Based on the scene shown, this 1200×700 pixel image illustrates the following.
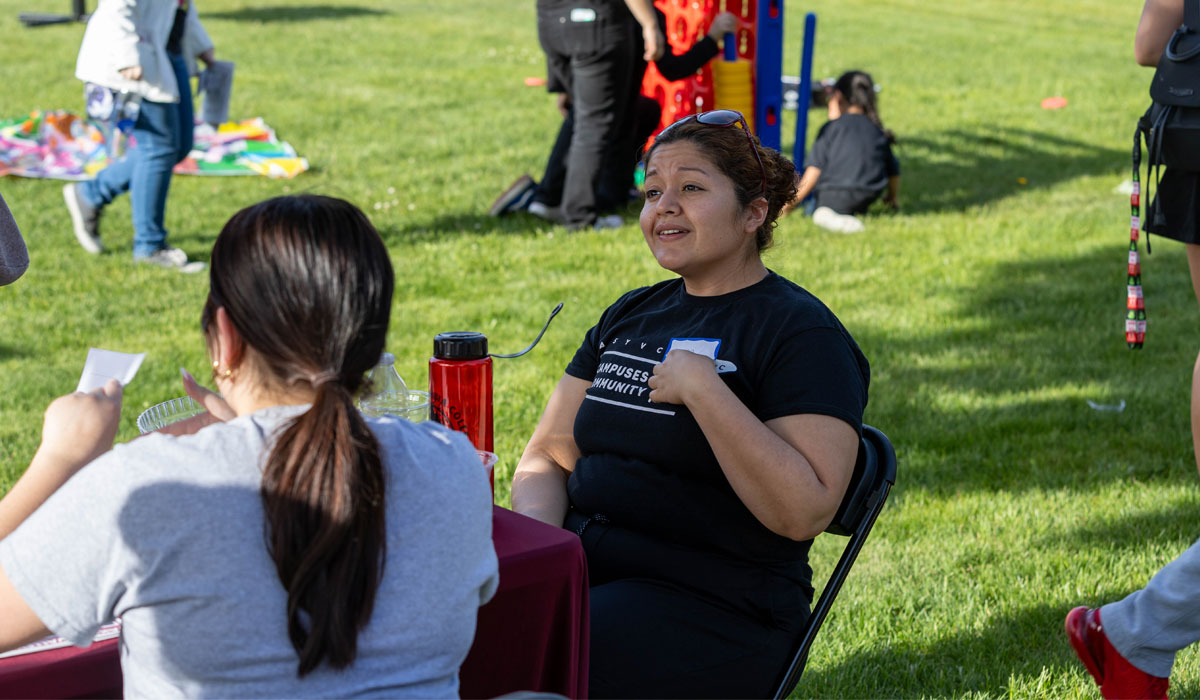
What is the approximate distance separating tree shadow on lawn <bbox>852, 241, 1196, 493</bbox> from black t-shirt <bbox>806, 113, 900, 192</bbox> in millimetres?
1329

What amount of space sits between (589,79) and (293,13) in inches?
510

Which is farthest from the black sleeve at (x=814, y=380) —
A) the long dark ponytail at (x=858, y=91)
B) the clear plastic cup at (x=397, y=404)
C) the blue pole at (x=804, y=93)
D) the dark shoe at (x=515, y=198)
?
the blue pole at (x=804, y=93)

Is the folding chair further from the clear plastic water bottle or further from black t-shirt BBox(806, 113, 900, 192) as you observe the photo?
black t-shirt BBox(806, 113, 900, 192)

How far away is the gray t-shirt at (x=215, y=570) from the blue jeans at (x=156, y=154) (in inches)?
216

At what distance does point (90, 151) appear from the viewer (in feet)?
31.3

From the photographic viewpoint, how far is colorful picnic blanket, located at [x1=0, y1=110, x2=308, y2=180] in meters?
9.08

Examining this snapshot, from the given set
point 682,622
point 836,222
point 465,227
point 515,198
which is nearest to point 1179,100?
point 682,622

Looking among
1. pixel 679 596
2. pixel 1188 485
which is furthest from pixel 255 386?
pixel 1188 485

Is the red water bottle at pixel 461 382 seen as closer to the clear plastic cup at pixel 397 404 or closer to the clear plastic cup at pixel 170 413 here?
the clear plastic cup at pixel 397 404

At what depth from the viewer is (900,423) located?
15.4 ft

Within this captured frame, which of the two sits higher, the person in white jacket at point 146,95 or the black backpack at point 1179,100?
the black backpack at point 1179,100

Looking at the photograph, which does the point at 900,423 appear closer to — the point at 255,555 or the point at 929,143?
Answer: the point at 255,555

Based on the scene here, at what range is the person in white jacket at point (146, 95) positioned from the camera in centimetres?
623

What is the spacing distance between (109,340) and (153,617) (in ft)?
14.6
